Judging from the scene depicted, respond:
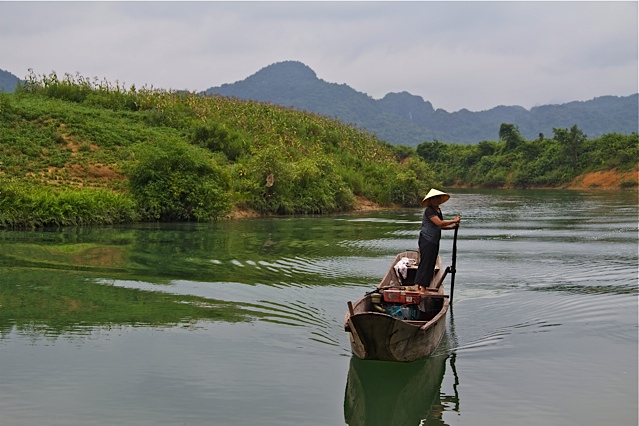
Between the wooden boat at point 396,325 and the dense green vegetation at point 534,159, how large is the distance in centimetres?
6114

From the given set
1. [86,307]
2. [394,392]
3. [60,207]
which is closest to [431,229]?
[394,392]

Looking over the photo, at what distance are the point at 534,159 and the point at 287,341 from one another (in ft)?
241

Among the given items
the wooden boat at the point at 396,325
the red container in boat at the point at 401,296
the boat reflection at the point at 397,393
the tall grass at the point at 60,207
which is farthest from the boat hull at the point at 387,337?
the tall grass at the point at 60,207

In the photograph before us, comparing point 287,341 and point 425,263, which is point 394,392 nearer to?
point 287,341

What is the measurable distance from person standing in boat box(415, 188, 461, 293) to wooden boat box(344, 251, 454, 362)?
25 cm

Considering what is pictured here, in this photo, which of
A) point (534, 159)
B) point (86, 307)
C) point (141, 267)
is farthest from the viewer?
point (534, 159)

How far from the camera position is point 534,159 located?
78.0 metres

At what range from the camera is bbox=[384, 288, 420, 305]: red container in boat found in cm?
957

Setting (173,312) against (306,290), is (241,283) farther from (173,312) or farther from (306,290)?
(173,312)

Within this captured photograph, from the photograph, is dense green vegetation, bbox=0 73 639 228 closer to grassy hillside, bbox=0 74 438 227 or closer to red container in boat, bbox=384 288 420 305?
grassy hillside, bbox=0 74 438 227

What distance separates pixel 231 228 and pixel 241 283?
13.1 meters

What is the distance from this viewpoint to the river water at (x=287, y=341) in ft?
23.7

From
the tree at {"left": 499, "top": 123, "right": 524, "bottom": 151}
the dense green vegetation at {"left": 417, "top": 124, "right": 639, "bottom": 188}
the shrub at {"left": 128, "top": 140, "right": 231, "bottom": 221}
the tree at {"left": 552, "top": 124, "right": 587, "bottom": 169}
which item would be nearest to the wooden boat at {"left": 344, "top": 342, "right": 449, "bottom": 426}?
the shrub at {"left": 128, "top": 140, "right": 231, "bottom": 221}

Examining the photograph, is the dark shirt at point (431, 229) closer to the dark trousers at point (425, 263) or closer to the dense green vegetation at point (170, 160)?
the dark trousers at point (425, 263)
